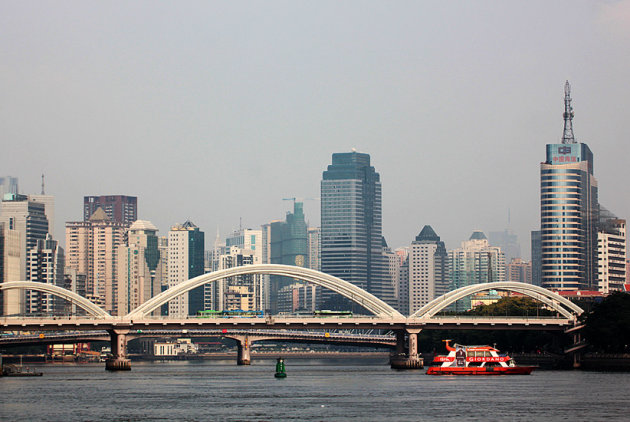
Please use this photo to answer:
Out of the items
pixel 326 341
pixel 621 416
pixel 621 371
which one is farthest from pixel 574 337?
pixel 621 416

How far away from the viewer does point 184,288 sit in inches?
5699

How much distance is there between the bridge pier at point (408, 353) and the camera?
137750 millimetres

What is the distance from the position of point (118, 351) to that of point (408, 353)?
32277mm

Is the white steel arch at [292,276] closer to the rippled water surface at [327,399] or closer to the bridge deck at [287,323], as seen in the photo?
the bridge deck at [287,323]

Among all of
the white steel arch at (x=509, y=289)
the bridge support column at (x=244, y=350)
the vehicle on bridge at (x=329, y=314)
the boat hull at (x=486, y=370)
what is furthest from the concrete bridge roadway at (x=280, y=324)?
the bridge support column at (x=244, y=350)

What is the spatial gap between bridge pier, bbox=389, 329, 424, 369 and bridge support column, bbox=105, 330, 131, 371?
3034 cm

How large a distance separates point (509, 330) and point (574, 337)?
8749mm

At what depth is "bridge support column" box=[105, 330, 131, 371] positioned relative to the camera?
135 metres

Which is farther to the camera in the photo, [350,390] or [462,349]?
[462,349]

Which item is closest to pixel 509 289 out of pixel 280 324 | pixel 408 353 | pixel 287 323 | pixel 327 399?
pixel 408 353

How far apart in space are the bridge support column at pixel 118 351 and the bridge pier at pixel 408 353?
3034 cm

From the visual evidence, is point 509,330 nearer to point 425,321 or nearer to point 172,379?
point 425,321

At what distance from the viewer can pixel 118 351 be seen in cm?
13812

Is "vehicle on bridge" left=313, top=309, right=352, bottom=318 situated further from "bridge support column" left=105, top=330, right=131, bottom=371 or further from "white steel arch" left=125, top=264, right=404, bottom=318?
"bridge support column" left=105, top=330, right=131, bottom=371
